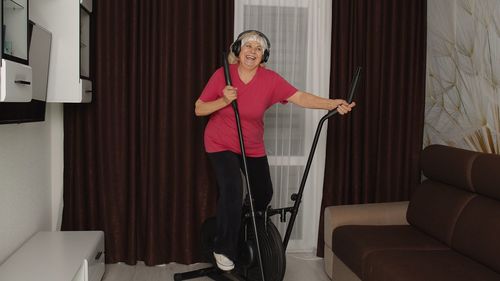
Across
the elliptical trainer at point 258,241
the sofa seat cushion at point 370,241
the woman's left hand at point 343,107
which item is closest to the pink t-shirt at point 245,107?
the elliptical trainer at point 258,241

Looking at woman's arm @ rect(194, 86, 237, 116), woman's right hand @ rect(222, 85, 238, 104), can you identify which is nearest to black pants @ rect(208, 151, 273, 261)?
woman's arm @ rect(194, 86, 237, 116)

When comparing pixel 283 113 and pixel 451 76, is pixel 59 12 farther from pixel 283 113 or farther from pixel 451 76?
pixel 451 76

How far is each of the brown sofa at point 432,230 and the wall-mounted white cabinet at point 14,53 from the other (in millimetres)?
1775

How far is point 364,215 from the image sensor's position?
10.1ft

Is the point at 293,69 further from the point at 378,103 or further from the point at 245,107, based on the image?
the point at 245,107

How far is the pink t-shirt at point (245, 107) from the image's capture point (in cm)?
289

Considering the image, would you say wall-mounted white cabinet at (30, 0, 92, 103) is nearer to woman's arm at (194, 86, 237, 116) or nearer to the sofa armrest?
woman's arm at (194, 86, 237, 116)

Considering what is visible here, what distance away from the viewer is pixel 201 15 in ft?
11.0

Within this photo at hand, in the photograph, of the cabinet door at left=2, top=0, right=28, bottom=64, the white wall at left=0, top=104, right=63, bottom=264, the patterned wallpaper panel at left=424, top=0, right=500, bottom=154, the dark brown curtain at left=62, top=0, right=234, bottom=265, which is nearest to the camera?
the cabinet door at left=2, top=0, right=28, bottom=64

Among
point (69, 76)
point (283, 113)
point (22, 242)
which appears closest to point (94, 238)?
point (22, 242)

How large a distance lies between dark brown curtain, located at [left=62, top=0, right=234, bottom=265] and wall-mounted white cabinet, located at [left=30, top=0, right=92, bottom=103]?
1.40 ft

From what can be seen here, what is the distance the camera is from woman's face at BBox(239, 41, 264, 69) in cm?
283

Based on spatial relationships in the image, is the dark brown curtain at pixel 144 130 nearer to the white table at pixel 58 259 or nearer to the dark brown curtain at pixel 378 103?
the white table at pixel 58 259

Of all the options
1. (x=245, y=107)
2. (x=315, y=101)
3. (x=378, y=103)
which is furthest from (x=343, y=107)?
(x=378, y=103)
